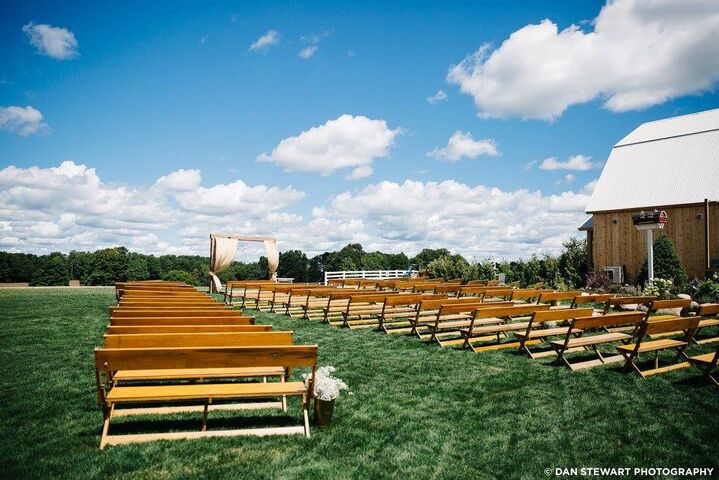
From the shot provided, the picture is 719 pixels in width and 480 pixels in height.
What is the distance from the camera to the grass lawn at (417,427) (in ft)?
12.1

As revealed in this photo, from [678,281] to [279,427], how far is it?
21.6 metres

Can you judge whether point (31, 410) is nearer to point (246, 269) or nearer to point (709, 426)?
point (709, 426)

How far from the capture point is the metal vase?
4531 millimetres

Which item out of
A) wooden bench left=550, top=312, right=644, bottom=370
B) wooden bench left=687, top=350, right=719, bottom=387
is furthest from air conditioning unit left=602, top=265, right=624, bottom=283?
wooden bench left=687, top=350, right=719, bottom=387

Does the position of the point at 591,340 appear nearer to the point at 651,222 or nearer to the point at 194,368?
the point at 194,368

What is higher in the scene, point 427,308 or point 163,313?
point 163,313

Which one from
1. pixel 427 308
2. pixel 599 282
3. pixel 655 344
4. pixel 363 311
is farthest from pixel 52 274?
pixel 655 344

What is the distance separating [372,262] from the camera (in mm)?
66938

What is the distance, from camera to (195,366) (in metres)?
4.06

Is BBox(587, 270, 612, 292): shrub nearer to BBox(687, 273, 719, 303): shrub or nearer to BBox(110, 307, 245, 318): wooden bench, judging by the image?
BBox(687, 273, 719, 303): shrub

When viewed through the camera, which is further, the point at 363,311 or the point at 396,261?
the point at 396,261

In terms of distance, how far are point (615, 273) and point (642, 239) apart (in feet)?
7.19

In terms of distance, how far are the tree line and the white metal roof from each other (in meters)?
3.81

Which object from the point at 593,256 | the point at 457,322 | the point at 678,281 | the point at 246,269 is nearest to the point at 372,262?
the point at 246,269
